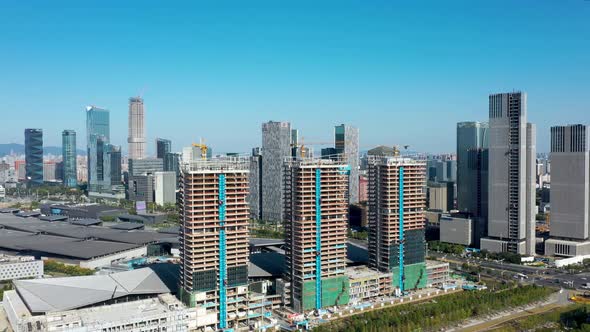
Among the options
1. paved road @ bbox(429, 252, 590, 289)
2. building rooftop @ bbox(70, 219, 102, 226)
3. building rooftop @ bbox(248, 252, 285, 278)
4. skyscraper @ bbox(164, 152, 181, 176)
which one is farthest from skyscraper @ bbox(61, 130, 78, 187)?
paved road @ bbox(429, 252, 590, 289)

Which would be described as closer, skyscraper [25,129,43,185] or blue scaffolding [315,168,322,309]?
blue scaffolding [315,168,322,309]

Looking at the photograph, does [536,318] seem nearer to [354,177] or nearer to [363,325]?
[363,325]

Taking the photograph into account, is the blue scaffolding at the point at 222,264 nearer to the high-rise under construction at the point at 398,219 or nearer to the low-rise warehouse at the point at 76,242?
the high-rise under construction at the point at 398,219

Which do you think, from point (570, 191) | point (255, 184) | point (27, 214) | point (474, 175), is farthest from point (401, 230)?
point (27, 214)

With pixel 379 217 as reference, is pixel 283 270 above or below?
below

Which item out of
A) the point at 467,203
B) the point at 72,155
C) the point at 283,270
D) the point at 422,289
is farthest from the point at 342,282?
the point at 72,155

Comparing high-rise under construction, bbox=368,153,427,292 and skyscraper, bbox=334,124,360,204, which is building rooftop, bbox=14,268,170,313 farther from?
skyscraper, bbox=334,124,360,204
